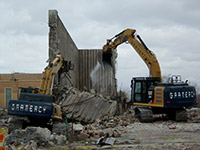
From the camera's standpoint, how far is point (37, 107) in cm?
930

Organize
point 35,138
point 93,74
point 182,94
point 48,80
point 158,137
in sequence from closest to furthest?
point 35,138
point 158,137
point 48,80
point 182,94
point 93,74

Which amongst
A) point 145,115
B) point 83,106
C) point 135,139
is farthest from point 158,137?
point 83,106

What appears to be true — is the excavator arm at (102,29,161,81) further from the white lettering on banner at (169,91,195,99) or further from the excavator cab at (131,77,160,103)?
the white lettering on banner at (169,91,195,99)

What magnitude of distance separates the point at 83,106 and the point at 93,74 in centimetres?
893

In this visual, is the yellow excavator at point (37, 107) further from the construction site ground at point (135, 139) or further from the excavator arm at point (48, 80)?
the construction site ground at point (135, 139)

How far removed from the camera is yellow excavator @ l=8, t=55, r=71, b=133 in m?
9.30

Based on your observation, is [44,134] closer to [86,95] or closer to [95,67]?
[86,95]

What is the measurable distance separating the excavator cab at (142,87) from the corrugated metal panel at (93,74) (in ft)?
28.4

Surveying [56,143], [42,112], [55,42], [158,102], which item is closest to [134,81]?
[158,102]

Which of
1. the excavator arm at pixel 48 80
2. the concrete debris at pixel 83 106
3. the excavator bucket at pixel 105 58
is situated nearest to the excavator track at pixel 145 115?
the concrete debris at pixel 83 106

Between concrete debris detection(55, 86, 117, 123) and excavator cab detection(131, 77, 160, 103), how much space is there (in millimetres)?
1545

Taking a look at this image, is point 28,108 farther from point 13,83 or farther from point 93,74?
point 13,83

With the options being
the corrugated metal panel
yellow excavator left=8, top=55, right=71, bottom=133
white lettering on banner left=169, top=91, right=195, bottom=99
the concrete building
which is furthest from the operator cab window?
the concrete building

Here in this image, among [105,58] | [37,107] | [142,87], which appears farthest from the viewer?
A: [105,58]
